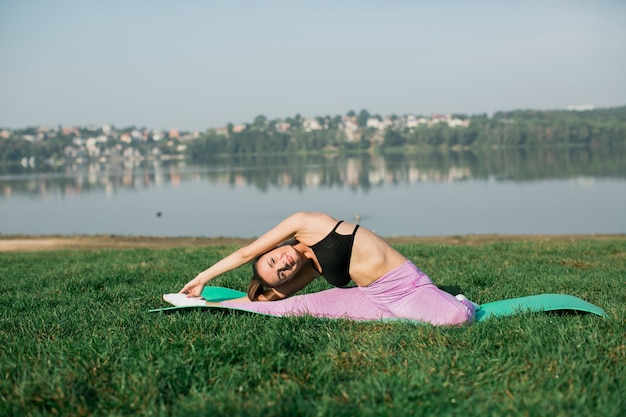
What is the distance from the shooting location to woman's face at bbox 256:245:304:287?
4.74m

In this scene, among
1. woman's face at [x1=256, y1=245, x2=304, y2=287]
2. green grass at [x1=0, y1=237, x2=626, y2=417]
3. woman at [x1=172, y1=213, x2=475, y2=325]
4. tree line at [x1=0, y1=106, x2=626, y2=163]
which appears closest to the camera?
green grass at [x1=0, y1=237, x2=626, y2=417]

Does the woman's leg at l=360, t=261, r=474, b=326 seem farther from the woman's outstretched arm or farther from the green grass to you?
the woman's outstretched arm

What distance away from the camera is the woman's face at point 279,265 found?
4.74m

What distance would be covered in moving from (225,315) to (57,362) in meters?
1.36

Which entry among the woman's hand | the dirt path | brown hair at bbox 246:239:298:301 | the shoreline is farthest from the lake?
the woman's hand

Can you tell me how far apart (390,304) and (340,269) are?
16.6 inches

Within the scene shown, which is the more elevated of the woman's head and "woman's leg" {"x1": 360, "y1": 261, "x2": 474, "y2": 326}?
the woman's head

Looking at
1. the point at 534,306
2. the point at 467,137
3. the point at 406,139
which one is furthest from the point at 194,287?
the point at 406,139

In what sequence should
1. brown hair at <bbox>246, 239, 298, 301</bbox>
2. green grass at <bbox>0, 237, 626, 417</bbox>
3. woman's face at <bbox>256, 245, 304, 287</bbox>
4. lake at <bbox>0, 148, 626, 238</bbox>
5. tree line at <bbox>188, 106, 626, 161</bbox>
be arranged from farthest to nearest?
tree line at <bbox>188, 106, 626, 161</bbox>, lake at <bbox>0, 148, 626, 238</bbox>, brown hair at <bbox>246, 239, 298, 301</bbox>, woman's face at <bbox>256, 245, 304, 287</bbox>, green grass at <bbox>0, 237, 626, 417</bbox>

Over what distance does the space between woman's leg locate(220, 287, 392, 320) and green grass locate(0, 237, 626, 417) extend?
0.68ft

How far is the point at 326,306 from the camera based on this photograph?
4.82 metres

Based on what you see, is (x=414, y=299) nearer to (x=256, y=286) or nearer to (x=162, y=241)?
(x=256, y=286)

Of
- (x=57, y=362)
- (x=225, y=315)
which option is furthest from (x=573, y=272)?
(x=57, y=362)

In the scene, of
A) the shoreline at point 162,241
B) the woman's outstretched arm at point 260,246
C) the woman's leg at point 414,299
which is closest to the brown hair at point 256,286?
the woman's outstretched arm at point 260,246
